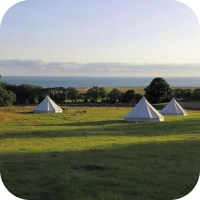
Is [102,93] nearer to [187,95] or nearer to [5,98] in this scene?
[187,95]

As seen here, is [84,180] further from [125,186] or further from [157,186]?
[157,186]

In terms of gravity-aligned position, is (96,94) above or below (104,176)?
above

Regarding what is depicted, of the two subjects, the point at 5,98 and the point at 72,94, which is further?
the point at 72,94

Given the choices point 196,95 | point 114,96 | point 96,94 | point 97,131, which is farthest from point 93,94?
point 97,131

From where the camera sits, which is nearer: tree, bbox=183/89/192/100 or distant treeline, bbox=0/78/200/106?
distant treeline, bbox=0/78/200/106

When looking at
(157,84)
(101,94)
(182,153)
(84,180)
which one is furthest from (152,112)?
(101,94)

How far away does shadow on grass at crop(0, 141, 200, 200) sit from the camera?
15.5 ft

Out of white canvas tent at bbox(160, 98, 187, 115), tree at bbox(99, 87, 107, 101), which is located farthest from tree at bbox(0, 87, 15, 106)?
white canvas tent at bbox(160, 98, 187, 115)

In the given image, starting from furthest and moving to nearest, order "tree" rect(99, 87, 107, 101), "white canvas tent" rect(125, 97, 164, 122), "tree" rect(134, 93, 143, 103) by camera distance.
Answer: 1. "tree" rect(99, 87, 107, 101)
2. "tree" rect(134, 93, 143, 103)
3. "white canvas tent" rect(125, 97, 164, 122)

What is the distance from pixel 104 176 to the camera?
6230 mm

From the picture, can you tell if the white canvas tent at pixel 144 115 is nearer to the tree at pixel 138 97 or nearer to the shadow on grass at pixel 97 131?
the shadow on grass at pixel 97 131

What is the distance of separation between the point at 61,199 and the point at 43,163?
3369 millimetres

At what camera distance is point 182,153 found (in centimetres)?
976

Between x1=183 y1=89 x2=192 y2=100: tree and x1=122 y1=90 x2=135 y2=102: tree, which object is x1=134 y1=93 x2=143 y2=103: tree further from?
x1=183 y1=89 x2=192 y2=100: tree
